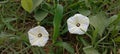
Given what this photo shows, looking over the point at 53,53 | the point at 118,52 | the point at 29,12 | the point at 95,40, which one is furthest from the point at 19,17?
the point at 118,52

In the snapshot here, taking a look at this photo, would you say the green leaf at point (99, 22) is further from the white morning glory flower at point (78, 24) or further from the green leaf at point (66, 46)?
the green leaf at point (66, 46)

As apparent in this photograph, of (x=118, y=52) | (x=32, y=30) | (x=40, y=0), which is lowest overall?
(x=118, y=52)

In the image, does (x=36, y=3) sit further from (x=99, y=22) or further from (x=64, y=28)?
(x=99, y=22)

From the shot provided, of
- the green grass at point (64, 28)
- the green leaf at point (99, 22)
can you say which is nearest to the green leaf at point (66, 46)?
the green grass at point (64, 28)

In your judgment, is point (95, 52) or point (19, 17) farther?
point (19, 17)

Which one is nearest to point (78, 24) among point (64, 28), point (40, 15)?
point (64, 28)

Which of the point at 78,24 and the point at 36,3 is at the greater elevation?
the point at 36,3

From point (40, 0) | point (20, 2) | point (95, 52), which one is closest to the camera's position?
point (95, 52)

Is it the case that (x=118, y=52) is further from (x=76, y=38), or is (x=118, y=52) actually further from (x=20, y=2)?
(x=20, y=2)
